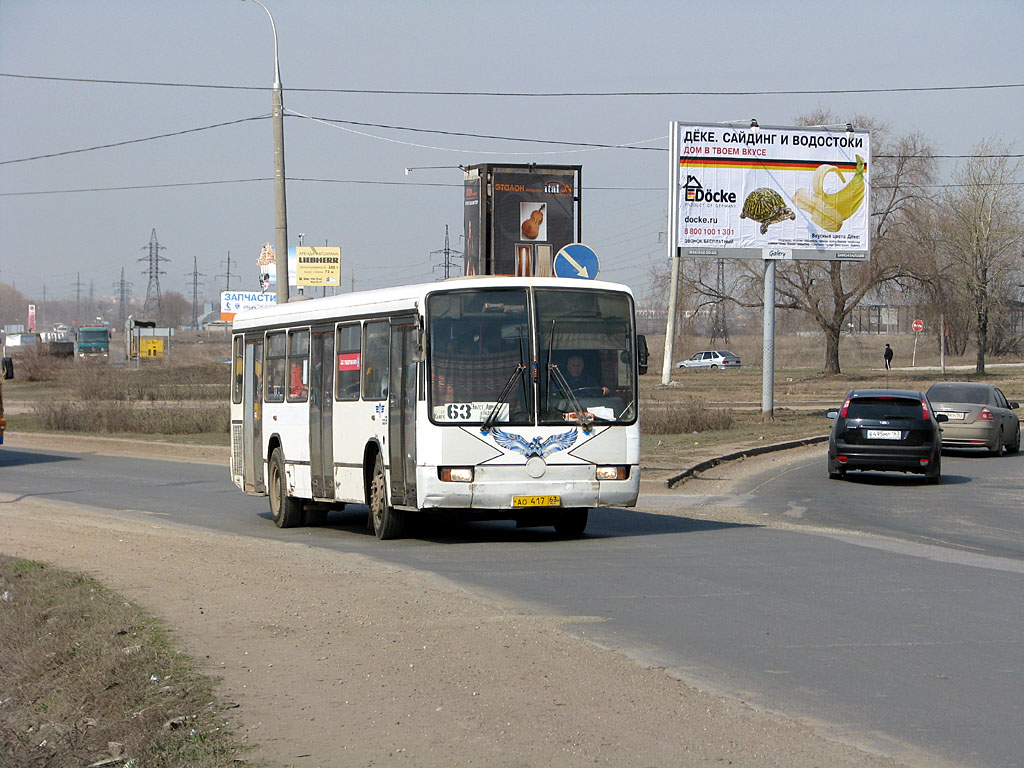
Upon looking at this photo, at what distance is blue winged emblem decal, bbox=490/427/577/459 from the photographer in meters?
13.7

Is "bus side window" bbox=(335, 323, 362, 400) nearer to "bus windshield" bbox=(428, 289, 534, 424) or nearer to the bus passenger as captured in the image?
"bus windshield" bbox=(428, 289, 534, 424)

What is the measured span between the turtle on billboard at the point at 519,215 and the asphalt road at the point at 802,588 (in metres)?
7.61

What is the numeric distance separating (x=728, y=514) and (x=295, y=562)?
7.42m

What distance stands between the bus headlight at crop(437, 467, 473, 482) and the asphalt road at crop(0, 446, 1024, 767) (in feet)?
2.52

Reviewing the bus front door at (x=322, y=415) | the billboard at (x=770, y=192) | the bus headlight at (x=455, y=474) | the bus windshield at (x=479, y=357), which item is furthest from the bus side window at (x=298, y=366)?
the billboard at (x=770, y=192)

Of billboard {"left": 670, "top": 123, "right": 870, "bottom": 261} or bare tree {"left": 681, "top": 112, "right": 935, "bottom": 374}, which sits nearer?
billboard {"left": 670, "top": 123, "right": 870, "bottom": 261}

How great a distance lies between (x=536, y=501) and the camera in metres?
13.7

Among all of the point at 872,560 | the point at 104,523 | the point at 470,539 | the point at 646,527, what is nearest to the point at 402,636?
the point at 872,560

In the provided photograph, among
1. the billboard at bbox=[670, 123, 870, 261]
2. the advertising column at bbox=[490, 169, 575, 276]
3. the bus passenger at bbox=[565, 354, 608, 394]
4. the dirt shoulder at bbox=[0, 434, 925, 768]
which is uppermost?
the billboard at bbox=[670, 123, 870, 261]

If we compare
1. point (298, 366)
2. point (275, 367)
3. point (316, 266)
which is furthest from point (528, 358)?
point (316, 266)

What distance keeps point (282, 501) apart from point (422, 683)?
34.4ft

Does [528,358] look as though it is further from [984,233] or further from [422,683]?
[984,233]

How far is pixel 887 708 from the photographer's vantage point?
6.51 meters

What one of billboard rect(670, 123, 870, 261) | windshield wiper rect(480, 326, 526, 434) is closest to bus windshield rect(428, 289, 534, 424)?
windshield wiper rect(480, 326, 526, 434)
